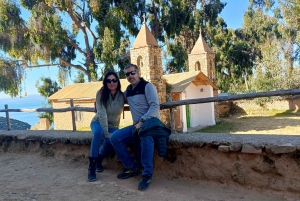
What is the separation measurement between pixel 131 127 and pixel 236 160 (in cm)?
136

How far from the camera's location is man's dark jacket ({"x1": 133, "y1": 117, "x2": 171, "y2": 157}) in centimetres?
337

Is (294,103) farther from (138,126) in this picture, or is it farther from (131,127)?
(138,126)

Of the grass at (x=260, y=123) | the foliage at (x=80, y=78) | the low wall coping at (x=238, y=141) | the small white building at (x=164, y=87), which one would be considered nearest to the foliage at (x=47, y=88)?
the foliage at (x=80, y=78)

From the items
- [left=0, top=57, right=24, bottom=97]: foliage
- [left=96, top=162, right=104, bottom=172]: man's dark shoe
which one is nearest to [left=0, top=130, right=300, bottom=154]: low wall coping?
[left=96, top=162, right=104, bottom=172]: man's dark shoe

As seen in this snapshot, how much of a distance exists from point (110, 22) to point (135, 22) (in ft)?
9.25

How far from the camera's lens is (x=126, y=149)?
3637 mm

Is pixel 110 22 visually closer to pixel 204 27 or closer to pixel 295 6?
pixel 204 27

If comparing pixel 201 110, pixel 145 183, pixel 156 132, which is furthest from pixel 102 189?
pixel 201 110

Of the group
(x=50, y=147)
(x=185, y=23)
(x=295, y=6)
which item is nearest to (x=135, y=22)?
(x=185, y=23)

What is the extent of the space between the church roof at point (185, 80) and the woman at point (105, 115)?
13.2 m

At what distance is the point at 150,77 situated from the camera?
1634cm

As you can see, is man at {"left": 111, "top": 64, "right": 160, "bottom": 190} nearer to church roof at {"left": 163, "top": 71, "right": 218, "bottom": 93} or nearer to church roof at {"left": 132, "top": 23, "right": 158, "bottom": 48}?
church roof at {"left": 132, "top": 23, "right": 158, "bottom": 48}

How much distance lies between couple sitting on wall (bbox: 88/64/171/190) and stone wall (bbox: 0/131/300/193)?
359mm

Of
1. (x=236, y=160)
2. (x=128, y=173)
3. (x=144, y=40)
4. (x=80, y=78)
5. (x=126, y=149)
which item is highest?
(x=144, y=40)
